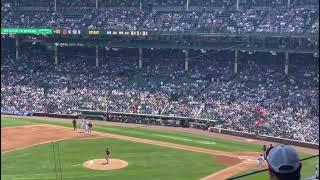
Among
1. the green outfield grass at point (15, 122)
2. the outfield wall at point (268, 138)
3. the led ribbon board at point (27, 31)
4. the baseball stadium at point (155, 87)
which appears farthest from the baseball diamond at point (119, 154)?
the led ribbon board at point (27, 31)

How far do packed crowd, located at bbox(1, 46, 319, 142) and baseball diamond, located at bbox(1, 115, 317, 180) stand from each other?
16.8 ft

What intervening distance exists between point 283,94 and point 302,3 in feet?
42.9

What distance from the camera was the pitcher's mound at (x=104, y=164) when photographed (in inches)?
1089

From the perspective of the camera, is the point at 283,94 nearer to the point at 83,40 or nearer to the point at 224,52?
the point at 224,52

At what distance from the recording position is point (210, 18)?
55219mm

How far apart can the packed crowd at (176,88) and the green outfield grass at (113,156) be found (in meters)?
10.8

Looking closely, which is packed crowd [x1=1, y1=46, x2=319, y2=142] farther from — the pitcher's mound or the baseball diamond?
the pitcher's mound

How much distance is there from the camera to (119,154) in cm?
3139

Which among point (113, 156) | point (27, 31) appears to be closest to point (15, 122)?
point (113, 156)

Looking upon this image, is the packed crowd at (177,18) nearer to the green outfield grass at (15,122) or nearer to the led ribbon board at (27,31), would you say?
the led ribbon board at (27,31)

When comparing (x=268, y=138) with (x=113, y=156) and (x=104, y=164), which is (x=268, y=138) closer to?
(x=113, y=156)

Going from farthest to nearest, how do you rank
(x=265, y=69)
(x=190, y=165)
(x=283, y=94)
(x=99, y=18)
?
(x=99, y=18) → (x=265, y=69) → (x=283, y=94) → (x=190, y=165)

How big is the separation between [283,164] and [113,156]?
2879cm

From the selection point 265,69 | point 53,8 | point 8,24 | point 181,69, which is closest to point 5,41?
point 8,24
